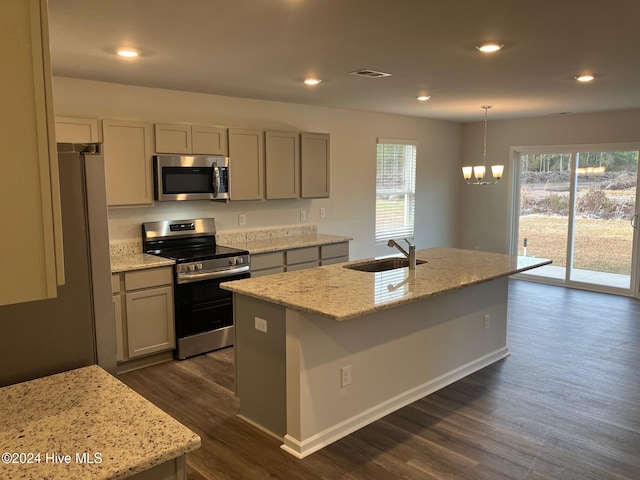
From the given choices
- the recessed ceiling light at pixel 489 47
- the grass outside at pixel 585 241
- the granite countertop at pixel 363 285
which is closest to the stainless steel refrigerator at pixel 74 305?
the granite countertop at pixel 363 285

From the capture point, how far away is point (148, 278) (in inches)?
167

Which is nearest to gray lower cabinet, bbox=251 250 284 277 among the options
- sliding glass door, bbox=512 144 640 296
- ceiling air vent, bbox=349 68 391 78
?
ceiling air vent, bbox=349 68 391 78

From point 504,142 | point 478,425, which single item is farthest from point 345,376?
point 504,142

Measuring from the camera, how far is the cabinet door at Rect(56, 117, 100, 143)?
3.97 metres

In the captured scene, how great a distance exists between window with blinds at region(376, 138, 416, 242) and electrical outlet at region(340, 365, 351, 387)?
13.4 feet

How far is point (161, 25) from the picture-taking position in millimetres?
2740

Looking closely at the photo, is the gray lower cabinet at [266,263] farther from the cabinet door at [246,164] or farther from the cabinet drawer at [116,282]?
the cabinet drawer at [116,282]

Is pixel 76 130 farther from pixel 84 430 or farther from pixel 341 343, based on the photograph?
pixel 84 430

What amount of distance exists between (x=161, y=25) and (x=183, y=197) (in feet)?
7.15

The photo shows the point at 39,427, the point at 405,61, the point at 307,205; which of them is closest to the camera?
the point at 39,427

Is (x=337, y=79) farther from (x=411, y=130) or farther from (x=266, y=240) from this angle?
(x=411, y=130)

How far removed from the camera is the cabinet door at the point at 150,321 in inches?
165

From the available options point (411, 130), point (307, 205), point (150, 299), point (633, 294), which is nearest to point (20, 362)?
point (150, 299)

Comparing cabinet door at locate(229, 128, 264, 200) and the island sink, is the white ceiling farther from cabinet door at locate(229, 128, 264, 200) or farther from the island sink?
the island sink
